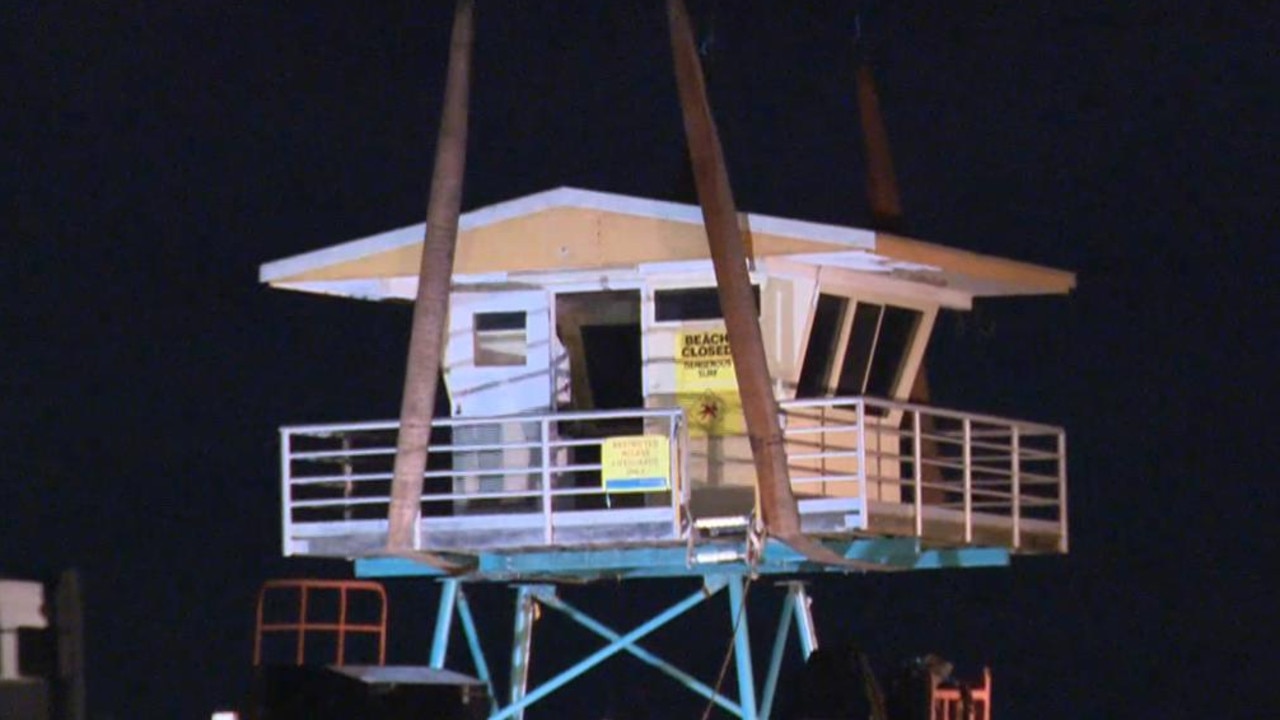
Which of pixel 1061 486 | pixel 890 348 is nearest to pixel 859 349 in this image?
pixel 890 348

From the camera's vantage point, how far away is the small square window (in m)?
29.9

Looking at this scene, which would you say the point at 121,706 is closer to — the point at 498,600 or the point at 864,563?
the point at 498,600

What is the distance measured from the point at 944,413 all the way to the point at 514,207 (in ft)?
14.1

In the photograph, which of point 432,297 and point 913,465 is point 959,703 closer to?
point 913,465

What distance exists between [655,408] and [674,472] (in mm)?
1110

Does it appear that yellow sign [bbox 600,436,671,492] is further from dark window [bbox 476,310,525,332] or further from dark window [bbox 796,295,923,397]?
dark window [bbox 476,310,525,332]

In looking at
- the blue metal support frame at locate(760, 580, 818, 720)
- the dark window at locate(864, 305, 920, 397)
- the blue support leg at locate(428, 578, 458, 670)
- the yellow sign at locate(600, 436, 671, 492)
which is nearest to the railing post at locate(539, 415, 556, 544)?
the yellow sign at locate(600, 436, 671, 492)

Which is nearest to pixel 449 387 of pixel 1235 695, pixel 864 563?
pixel 864 563

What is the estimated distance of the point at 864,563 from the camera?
1126 inches

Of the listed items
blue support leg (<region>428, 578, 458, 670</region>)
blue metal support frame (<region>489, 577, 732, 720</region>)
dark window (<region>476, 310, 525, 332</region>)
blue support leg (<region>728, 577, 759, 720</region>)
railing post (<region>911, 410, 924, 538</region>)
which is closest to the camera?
railing post (<region>911, 410, 924, 538</region>)

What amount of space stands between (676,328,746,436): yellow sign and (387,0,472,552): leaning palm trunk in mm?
2209

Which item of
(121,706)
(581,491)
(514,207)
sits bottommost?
(121,706)

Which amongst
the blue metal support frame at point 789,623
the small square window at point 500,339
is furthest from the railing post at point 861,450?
the small square window at point 500,339

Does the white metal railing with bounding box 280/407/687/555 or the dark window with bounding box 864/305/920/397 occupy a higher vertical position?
the dark window with bounding box 864/305/920/397
